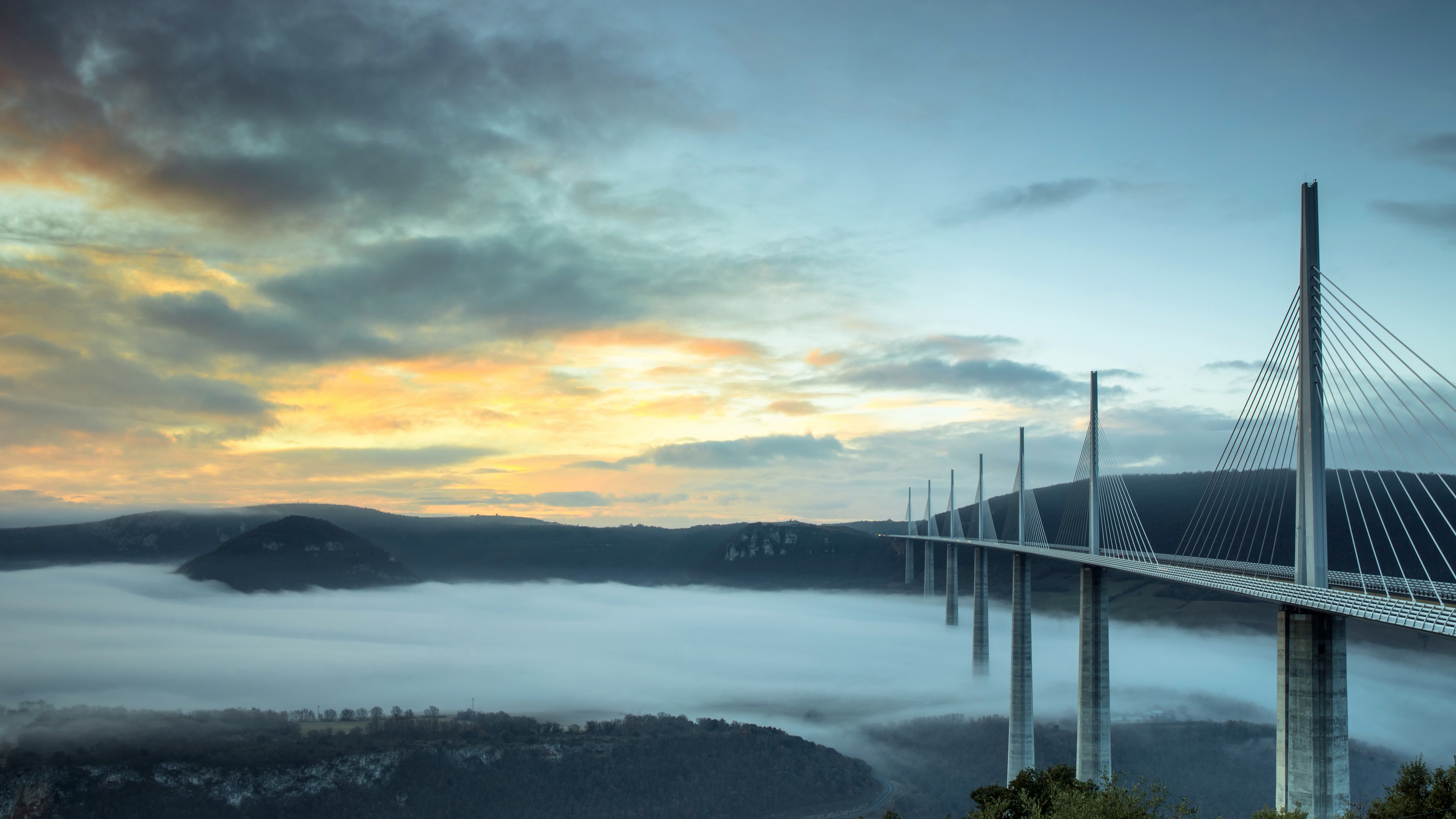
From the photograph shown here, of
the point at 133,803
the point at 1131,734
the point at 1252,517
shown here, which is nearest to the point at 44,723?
the point at 133,803

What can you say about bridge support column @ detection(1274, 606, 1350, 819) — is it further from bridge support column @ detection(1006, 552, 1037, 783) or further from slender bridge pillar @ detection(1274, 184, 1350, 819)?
bridge support column @ detection(1006, 552, 1037, 783)

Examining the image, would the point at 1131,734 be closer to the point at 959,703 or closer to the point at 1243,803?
the point at 1243,803

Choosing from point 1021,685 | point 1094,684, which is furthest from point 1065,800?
point 1021,685

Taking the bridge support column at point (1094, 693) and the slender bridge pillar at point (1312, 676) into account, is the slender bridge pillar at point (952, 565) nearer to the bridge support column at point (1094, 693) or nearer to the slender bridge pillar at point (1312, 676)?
the bridge support column at point (1094, 693)

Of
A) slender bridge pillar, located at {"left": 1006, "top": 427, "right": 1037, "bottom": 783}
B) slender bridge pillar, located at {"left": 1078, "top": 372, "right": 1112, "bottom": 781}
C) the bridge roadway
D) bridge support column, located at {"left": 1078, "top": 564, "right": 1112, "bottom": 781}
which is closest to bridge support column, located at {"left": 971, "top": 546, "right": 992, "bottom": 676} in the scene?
slender bridge pillar, located at {"left": 1006, "top": 427, "right": 1037, "bottom": 783}

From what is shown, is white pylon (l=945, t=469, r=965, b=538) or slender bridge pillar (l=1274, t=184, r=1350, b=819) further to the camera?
white pylon (l=945, t=469, r=965, b=538)
